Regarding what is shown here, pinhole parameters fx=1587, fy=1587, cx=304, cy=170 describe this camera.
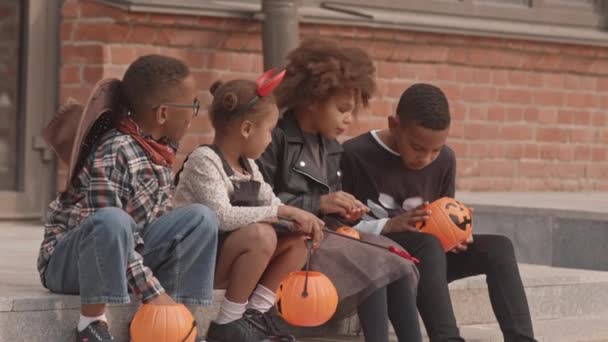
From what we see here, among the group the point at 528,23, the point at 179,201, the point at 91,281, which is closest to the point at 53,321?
the point at 91,281

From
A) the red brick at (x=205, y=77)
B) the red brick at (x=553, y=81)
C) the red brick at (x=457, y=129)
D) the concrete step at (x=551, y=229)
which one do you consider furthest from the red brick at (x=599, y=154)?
the red brick at (x=205, y=77)

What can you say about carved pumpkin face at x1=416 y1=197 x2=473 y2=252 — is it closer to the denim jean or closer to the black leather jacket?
the denim jean

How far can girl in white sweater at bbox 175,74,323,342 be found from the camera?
19.0 ft

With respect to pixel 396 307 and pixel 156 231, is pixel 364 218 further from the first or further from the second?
pixel 156 231

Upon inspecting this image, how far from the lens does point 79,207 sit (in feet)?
18.5

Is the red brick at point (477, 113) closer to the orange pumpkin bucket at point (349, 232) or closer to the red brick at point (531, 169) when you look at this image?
the red brick at point (531, 169)

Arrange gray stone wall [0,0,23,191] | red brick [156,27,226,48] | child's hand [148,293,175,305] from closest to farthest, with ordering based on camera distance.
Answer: child's hand [148,293,175,305]
gray stone wall [0,0,23,191]
red brick [156,27,226,48]

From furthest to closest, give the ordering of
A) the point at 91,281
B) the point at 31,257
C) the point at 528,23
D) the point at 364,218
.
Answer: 1. the point at 528,23
2. the point at 31,257
3. the point at 364,218
4. the point at 91,281

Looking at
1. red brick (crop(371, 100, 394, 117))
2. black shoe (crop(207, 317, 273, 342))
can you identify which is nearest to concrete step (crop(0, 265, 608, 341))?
black shoe (crop(207, 317, 273, 342))

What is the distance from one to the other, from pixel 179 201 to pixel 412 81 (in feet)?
16.2

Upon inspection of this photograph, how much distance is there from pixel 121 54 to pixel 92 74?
7.9 inches

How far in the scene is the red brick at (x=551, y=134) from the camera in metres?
11.7

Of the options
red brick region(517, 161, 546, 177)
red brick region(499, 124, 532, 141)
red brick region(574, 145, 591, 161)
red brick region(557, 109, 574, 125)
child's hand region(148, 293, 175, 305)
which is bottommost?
red brick region(517, 161, 546, 177)

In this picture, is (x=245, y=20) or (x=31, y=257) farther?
(x=245, y=20)
